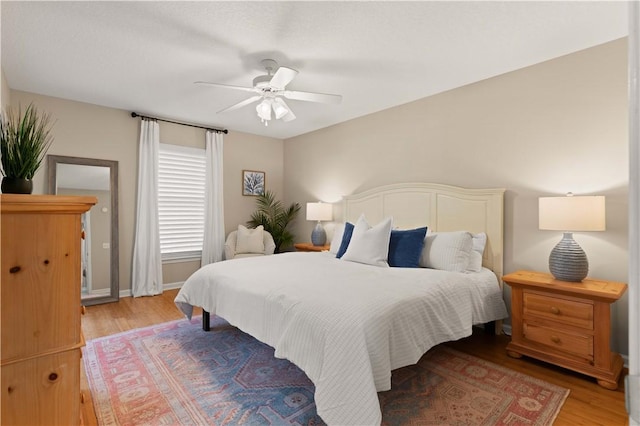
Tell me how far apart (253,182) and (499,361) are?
14.6ft

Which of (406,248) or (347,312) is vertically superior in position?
(406,248)

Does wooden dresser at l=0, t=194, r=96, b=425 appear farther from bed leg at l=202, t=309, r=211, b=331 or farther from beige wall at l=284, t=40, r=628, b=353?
beige wall at l=284, t=40, r=628, b=353

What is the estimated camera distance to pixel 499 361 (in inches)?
101

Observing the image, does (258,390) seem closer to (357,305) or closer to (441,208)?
(357,305)

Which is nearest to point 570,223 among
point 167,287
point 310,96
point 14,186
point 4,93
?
point 310,96

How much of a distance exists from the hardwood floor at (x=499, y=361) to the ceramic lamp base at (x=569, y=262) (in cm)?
71

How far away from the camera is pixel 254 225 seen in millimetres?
Answer: 5656

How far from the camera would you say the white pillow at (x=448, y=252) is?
2922 mm

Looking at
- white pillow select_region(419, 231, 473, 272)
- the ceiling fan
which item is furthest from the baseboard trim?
white pillow select_region(419, 231, 473, 272)

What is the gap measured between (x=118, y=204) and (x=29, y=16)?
2.52 meters

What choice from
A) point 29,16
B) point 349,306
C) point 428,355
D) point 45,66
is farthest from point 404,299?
point 45,66

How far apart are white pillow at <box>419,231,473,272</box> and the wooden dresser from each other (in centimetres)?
269

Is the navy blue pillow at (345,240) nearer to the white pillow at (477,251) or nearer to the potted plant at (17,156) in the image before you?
the white pillow at (477,251)

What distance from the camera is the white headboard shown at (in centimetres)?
318
